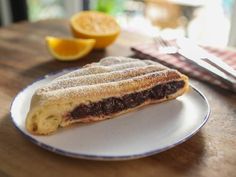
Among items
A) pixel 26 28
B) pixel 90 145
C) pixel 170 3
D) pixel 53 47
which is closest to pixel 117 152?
pixel 90 145

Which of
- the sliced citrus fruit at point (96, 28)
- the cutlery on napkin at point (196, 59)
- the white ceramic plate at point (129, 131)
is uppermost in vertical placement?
the sliced citrus fruit at point (96, 28)

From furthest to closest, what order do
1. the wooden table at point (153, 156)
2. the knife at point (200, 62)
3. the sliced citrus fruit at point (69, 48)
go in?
the sliced citrus fruit at point (69, 48)
the knife at point (200, 62)
the wooden table at point (153, 156)

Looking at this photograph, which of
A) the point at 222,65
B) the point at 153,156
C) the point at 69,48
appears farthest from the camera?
the point at 69,48

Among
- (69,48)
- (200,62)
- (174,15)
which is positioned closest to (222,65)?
(200,62)

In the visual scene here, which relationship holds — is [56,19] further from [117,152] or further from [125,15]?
[117,152]

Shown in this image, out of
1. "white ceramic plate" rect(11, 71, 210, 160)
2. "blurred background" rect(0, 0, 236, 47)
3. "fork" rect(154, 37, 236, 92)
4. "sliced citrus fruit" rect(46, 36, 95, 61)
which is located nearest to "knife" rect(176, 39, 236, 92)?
"fork" rect(154, 37, 236, 92)

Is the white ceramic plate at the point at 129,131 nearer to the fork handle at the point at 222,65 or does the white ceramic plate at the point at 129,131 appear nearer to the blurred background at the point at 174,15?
the fork handle at the point at 222,65

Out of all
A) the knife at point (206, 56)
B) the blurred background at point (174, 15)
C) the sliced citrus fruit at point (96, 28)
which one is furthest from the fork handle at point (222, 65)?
the blurred background at point (174, 15)

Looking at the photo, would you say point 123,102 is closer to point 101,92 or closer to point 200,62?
point 101,92
